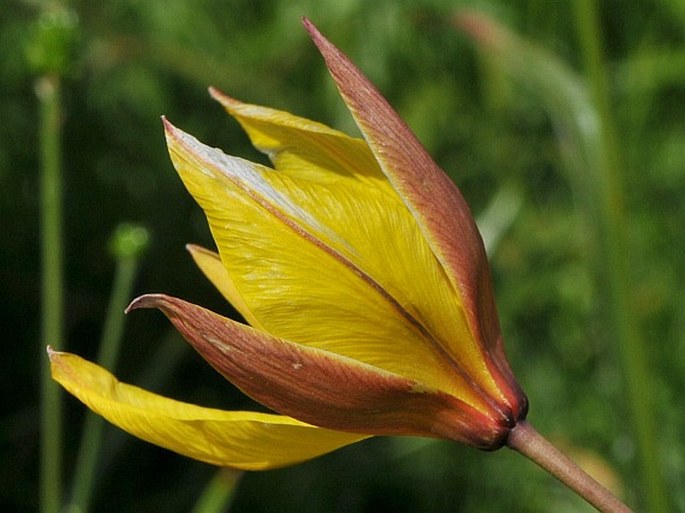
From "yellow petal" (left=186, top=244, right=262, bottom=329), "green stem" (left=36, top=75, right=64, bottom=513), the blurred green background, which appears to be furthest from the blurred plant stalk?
the blurred green background

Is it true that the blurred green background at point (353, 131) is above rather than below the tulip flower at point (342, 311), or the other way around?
below

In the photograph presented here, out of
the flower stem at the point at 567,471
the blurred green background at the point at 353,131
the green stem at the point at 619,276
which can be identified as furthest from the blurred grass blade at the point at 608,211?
the flower stem at the point at 567,471

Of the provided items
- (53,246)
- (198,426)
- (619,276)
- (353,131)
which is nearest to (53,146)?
(53,246)

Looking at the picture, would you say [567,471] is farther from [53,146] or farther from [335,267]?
[53,146]

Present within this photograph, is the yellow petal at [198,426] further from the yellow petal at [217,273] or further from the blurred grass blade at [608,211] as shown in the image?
the blurred grass blade at [608,211]

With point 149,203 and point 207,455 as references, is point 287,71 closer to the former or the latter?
point 149,203

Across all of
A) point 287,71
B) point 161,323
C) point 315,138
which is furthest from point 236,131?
point 315,138
